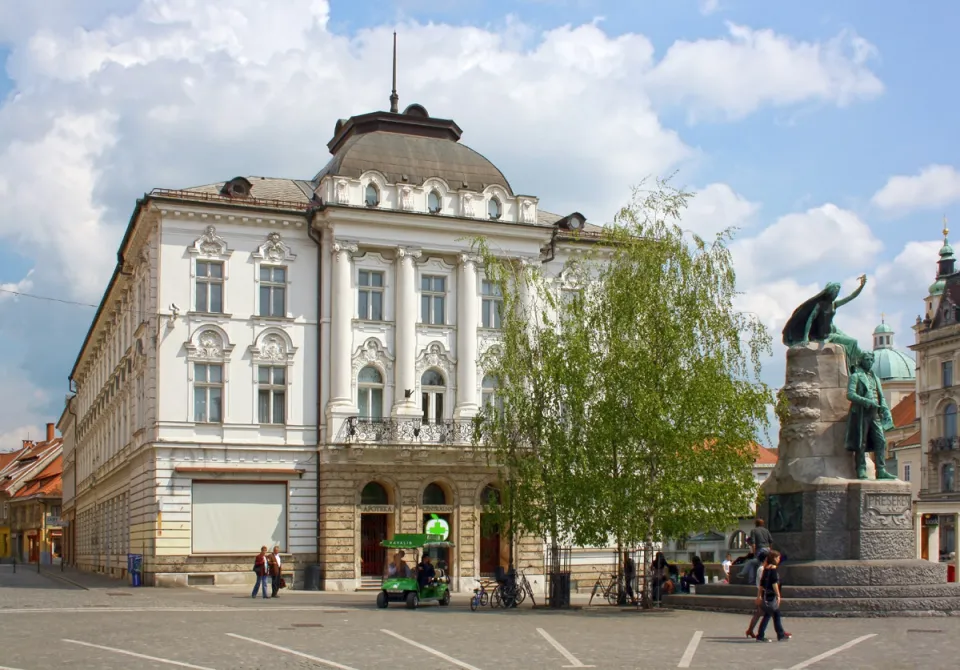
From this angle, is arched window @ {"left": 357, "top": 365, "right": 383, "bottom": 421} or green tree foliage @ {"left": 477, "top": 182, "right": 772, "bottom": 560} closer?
green tree foliage @ {"left": 477, "top": 182, "right": 772, "bottom": 560}

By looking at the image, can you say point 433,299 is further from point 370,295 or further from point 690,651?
point 690,651

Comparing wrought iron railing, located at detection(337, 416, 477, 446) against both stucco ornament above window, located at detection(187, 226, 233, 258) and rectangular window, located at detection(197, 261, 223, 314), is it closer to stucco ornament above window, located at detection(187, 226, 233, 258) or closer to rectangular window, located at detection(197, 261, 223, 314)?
rectangular window, located at detection(197, 261, 223, 314)

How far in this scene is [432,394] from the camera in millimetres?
44750

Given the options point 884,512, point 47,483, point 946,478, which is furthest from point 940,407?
point 47,483

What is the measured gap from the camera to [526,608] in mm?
31672

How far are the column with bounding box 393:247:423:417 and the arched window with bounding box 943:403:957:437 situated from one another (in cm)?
5540

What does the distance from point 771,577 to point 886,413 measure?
7.84m

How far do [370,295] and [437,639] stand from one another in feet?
78.2

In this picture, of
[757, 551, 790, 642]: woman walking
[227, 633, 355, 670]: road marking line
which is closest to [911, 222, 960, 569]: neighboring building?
[757, 551, 790, 642]: woman walking

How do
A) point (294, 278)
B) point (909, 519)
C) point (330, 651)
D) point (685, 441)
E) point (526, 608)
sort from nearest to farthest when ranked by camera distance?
point (330, 651), point (909, 519), point (685, 441), point (526, 608), point (294, 278)

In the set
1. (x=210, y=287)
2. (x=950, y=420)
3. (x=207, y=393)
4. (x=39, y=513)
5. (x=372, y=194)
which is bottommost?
(x=39, y=513)

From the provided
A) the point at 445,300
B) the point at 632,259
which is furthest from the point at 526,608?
the point at 445,300

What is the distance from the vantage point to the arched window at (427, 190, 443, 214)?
4472cm

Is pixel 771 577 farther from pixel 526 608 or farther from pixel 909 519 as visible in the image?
pixel 526 608
